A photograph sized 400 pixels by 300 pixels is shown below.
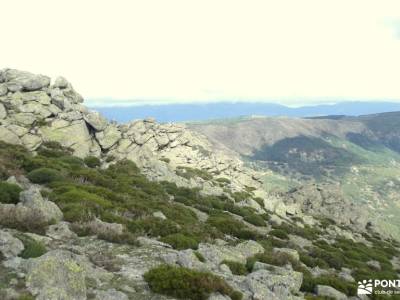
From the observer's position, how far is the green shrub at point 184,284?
40.6 feet

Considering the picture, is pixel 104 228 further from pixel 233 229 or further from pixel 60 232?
A: pixel 233 229

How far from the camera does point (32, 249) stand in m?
13.1

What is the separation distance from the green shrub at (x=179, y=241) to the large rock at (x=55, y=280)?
26.6 feet

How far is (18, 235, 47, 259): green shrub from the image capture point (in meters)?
13.0

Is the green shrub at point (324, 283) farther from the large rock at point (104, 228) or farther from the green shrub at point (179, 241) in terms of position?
the large rock at point (104, 228)

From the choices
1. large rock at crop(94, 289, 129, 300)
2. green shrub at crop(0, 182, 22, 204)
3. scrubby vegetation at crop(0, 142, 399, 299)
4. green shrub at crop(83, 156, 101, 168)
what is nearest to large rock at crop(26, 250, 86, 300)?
large rock at crop(94, 289, 129, 300)

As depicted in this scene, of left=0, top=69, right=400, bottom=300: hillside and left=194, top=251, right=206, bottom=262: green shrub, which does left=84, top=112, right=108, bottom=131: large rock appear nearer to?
left=0, top=69, right=400, bottom=300: hillside

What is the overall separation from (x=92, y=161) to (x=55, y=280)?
3698 centimetres

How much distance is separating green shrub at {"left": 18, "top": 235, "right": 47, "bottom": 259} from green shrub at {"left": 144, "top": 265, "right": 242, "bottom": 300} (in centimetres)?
330

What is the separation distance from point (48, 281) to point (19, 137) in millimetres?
37204

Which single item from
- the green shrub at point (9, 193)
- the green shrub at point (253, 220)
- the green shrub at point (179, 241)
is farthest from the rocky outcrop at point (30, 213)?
the green shrub at point (253, 220)

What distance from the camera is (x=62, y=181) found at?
28.2 meters

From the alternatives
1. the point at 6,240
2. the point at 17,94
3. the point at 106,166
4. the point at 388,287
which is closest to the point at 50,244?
the point at 6,240

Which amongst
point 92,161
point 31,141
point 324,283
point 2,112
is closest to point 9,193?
point 324,283
